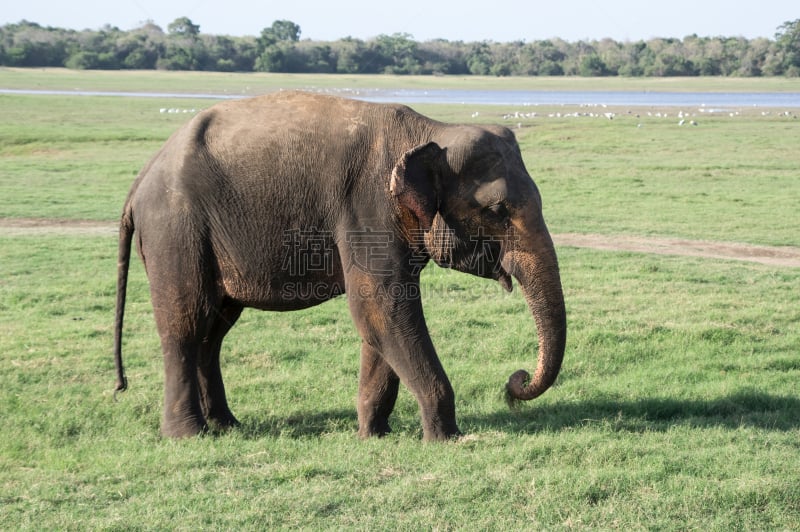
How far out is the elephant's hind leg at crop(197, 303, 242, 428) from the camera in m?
7.30

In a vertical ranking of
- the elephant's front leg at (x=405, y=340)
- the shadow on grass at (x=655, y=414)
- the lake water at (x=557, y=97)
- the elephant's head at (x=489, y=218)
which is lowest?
the lake water at (x=557, y=97)

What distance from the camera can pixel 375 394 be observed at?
7062 mm

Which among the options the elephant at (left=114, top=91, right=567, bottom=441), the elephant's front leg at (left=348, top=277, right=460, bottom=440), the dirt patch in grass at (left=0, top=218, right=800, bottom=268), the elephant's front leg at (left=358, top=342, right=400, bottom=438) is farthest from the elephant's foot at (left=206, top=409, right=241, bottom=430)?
the dirt patch in grass at (left=0, top=218, right=800, bottom=268)

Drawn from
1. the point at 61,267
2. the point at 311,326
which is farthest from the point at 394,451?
the point at 61,267

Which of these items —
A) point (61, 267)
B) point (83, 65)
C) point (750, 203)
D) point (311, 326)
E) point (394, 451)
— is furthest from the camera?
point (83, 65)

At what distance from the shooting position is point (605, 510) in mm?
5406

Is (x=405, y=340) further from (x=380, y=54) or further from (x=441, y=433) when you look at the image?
(x=380, y=54)

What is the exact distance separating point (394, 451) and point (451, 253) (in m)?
1.28

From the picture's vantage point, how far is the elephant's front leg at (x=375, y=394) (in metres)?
7.06

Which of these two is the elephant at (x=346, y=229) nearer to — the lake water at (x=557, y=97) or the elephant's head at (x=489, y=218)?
the elephant's head at (x=489, y=218)

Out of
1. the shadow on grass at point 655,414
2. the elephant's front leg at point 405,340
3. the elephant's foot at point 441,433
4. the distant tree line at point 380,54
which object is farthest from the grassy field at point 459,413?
the distant tree line at point 380,54

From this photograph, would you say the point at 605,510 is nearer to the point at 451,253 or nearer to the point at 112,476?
the point at 451,253

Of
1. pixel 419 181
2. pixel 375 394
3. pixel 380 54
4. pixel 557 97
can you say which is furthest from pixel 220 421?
pixel 380 54

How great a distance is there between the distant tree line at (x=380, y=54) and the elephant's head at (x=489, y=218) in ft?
295
